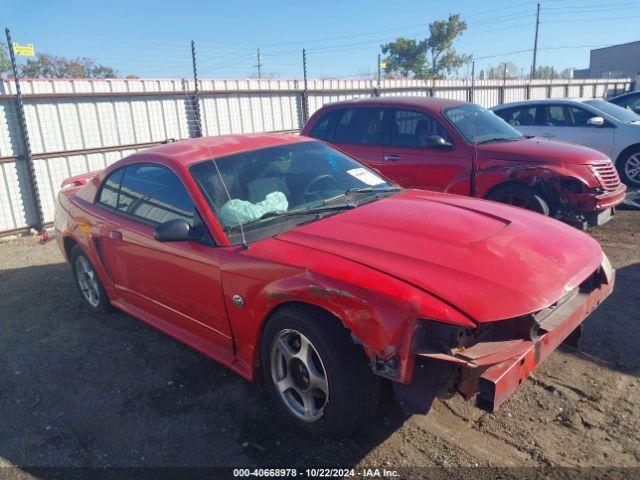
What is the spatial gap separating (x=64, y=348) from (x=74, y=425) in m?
1.25

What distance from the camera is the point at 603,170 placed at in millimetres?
6211

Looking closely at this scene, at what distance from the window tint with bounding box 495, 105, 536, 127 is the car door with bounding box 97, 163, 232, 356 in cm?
803

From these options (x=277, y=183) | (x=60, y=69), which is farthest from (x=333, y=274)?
(x=60, y=69)

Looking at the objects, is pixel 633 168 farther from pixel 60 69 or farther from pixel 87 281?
pixel 60 69

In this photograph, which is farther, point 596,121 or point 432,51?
point 432,51

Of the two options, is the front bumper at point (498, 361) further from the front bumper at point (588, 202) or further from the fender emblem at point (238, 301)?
the front bumper at point (588, 202)

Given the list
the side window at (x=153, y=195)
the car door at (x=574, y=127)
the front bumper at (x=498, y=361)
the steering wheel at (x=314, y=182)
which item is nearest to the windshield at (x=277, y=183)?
the steering wheel at (x=314, y=182)

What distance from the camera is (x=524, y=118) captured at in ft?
33.0

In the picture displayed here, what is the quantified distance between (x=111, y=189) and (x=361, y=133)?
11.8 feet

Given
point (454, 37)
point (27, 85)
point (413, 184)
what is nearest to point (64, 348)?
point (413, 184)

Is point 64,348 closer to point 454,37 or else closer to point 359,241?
point 359,241

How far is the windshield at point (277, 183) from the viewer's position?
11.2 feet

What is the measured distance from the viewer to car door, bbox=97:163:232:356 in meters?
3.33

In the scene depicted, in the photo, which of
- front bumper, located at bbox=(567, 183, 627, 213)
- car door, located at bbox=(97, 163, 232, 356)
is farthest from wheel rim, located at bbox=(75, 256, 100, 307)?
front bumper, located at bbox=(567, 183, 627, 213)
